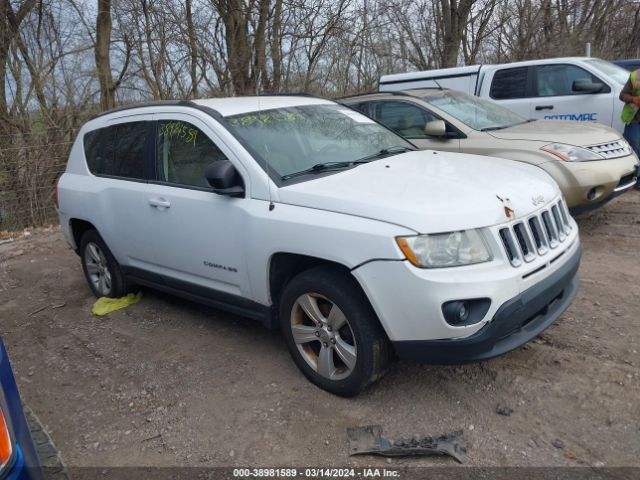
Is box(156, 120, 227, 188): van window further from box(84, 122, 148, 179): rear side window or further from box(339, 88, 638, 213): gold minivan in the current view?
box(339, 88, 638, 213): gold minivan

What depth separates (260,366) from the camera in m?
3.81

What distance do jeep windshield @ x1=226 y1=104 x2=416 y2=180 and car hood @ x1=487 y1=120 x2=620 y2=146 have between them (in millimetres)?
2199

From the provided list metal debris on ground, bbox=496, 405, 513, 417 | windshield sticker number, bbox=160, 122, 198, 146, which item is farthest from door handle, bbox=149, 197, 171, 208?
metal debris on ground, bbox=496, 405, 513, 417

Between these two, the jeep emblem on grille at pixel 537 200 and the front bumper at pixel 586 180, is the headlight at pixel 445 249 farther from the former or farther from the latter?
the front bumper at pixel 586 180

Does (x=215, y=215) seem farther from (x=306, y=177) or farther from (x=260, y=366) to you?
(x=260, y=366)

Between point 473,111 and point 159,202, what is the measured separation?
4.25 m

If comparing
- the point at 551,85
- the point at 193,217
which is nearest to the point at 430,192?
the point at 193,217

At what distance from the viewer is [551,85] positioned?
27.3 ft

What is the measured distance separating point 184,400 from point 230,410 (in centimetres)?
36

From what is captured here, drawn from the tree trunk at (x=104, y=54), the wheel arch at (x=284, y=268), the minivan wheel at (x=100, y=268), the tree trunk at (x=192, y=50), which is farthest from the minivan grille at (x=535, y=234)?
the tree trunk at (x=104, y=54)

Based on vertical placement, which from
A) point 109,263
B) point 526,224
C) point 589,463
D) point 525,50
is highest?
point 525,50

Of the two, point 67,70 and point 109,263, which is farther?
point 67,70

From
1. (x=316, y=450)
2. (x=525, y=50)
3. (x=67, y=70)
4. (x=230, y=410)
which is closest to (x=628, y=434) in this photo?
(x=316, y=450)

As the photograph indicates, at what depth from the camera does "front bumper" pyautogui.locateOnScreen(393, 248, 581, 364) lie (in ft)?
9.23
